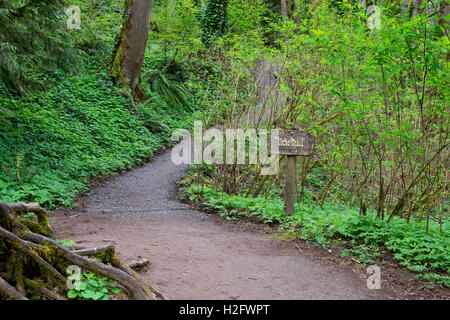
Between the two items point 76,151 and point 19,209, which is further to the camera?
point 76,151

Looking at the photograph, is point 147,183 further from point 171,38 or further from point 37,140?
point 171,38

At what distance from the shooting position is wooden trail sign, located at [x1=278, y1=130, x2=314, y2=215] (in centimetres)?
716

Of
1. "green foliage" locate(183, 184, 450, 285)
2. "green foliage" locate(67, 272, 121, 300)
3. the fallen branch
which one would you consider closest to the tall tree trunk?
"green foliage" locate(183, 184, 450, 285)

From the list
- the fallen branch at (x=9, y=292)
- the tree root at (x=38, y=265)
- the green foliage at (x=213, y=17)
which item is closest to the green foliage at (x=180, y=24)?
the green foliage at (x=213, y=17)

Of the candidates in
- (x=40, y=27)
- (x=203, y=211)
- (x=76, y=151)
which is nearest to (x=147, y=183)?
(x=76, y=151)

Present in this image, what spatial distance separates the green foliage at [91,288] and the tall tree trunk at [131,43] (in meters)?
13.3

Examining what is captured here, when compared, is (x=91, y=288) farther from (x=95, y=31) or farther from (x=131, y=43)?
(x=95, y=31)

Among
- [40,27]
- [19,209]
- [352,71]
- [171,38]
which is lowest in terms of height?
[19,209]

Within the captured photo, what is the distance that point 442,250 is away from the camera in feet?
16.0

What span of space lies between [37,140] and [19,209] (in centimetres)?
670

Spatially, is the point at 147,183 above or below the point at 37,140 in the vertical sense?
below

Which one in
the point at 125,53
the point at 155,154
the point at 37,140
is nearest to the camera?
the point at 37,140

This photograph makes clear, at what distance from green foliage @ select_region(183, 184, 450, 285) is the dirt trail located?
49cm

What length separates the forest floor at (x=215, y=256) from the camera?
13.5 ft
